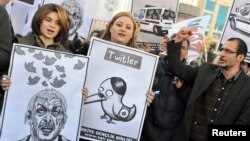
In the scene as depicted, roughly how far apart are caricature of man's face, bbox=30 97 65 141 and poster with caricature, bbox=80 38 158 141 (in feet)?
0.95

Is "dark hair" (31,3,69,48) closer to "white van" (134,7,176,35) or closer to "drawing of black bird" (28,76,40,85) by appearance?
"drawing of black bird" (28,76,40,85)

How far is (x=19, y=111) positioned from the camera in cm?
292

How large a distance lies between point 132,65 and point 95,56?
29 centimetres

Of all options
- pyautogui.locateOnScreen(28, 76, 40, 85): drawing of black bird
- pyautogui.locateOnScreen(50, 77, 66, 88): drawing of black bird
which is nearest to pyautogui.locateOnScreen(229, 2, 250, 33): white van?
pyautogui.locateOnScreen(50, 77, 66, 88): drawing of black bird

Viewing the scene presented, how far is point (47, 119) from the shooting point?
2982 millimetres

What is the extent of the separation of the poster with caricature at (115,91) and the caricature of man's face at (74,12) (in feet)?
4.70

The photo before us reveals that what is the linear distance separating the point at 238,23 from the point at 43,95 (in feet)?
7.63

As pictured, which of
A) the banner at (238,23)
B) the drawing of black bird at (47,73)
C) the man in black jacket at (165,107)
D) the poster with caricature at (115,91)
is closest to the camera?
the drawing of black bird at (47,73)

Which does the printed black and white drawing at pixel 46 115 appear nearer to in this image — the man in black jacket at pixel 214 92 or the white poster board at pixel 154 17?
the man in black jacket at pixel 214 92

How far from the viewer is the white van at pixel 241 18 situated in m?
4.45

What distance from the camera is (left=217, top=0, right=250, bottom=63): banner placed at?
14.6ft

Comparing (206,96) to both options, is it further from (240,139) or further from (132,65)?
(240,139)

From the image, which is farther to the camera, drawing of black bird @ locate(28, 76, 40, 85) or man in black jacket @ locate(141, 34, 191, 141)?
man in black jacket @ locate(141, 34, 191, 141)

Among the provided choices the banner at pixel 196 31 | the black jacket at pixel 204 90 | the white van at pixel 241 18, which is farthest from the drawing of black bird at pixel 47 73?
the white van at pixel 241 18
